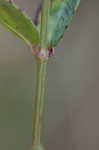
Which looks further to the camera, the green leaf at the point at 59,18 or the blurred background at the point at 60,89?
the blurred background at the point at 60,89

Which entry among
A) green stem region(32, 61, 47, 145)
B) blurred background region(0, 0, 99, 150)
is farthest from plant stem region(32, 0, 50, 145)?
blurred background region(0, 0, 99, 150)

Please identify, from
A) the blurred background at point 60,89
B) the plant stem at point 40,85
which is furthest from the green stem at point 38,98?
the blurred background at point 60,89

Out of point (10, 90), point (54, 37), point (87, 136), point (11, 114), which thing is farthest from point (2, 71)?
point (54, 37)

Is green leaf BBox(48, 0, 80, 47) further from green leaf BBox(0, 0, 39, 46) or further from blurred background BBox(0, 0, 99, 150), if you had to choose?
blurred background BBox(0, 0, 99, 150)

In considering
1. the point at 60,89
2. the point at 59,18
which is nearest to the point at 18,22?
the point at 59,18

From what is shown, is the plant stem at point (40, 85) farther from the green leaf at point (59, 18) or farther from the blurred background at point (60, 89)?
A: the blurred background at point (60, 89)

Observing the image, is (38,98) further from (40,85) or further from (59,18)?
(59,18)
